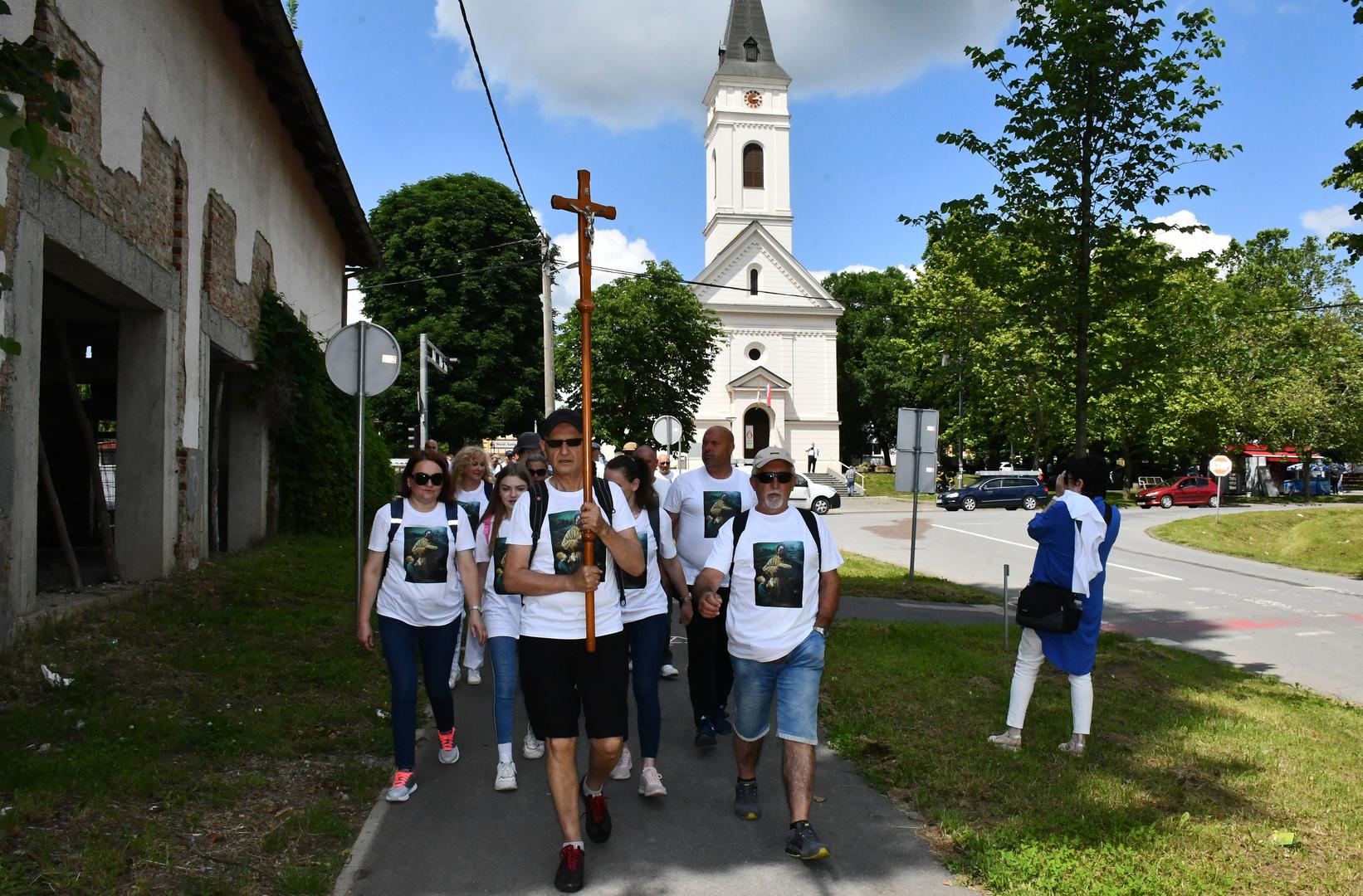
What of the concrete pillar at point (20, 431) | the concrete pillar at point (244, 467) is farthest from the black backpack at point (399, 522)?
the concrete pillar at point (244, 467)

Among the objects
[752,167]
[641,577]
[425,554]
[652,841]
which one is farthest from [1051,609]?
[752,167]

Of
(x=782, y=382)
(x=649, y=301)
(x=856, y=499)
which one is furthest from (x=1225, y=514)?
(x=782, y=382)

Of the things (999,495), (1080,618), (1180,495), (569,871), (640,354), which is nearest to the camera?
(569,871)

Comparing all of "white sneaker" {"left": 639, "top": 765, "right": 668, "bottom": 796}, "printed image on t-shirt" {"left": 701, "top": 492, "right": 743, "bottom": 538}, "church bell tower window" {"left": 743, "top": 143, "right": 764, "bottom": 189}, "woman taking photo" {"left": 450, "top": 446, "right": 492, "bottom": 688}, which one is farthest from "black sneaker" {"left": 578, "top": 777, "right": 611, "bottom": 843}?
"church bell tower window" {"left": 743, "top": 143, "right": 764, "bottom": 189}

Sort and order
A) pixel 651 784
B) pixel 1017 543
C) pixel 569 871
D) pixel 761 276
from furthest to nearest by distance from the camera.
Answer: pixel 761 276 < pixel 1017 543 < pixel 651 784 < pixel 569 871

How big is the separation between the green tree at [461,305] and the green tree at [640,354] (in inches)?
135

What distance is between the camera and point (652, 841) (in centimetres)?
476

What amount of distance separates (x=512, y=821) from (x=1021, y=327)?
20.6 ft

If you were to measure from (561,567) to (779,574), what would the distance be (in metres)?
0.96

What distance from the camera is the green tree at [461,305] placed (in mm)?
40625

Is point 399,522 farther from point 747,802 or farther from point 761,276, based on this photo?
point 761,276

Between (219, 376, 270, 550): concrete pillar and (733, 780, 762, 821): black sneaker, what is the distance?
1096 cm

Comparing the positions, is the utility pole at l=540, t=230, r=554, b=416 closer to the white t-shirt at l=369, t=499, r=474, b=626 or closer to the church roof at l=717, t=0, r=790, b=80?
the white t-shirt at l=369, t=499, r=474, b=626

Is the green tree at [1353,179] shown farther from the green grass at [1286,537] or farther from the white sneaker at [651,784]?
the white sneaker at [651,784]
